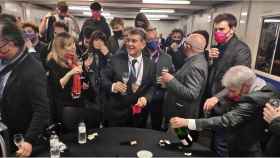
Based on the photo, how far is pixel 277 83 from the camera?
3.36m

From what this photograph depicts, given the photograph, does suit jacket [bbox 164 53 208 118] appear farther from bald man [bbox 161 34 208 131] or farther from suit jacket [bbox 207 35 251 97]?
suit jacket [bbox 207 35 251 97]

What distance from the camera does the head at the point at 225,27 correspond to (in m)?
2.22

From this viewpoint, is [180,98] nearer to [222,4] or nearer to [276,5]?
[276,5]

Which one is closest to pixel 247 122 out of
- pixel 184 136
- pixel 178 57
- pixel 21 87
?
pixel 184 136

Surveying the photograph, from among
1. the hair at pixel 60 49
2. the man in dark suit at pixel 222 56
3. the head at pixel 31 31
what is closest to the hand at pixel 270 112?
the man in dark suit at pixel 222 56

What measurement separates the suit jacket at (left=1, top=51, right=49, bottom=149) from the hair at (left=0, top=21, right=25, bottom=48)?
79mm

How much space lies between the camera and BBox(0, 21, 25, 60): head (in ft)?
4.53

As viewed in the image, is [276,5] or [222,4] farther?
[222,4]

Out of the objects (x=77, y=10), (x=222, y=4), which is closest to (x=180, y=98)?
(x=77, y=10)

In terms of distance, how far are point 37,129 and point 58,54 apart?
2.66 ft

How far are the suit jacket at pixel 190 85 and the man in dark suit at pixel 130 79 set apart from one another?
321 mm

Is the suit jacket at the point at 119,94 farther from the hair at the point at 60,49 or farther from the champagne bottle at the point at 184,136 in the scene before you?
the champagne bottle at the point at 184,136

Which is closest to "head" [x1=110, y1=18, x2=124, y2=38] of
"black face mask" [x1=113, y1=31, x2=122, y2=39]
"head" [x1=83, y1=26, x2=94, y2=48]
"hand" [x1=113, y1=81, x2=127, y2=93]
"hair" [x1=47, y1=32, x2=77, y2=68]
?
"black face mask" [x1=113, y1=31, x2=122, y2=39]

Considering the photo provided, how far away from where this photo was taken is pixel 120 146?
1497 mm
